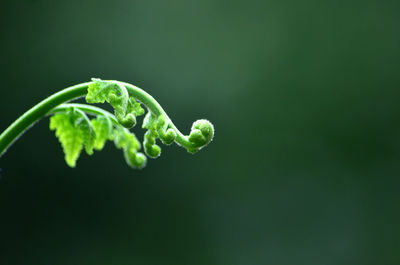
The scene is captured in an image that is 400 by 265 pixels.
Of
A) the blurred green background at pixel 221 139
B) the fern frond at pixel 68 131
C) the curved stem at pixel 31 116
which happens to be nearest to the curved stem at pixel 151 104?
the curved stem at pixel 31 116

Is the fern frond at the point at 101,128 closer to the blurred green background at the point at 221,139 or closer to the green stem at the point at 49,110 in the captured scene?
the green stem at the point at 49,110

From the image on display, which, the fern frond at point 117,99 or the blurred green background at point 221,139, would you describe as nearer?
the fern frond at point 117,99

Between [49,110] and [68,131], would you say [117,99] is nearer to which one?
[49,110]

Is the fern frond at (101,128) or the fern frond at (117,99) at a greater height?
the fern frond at (117,99)

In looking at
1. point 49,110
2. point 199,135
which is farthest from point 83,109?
point 199,135

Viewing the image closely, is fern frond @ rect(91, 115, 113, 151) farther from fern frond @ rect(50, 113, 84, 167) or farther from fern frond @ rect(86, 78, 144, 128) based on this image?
fern frond @ rect(86, 78, 144, 128)

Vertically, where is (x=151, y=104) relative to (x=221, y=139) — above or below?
above

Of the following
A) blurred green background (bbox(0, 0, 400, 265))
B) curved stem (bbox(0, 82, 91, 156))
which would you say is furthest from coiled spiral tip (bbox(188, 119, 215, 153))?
blurred green background (bbox(0, 0, 400, 265))
